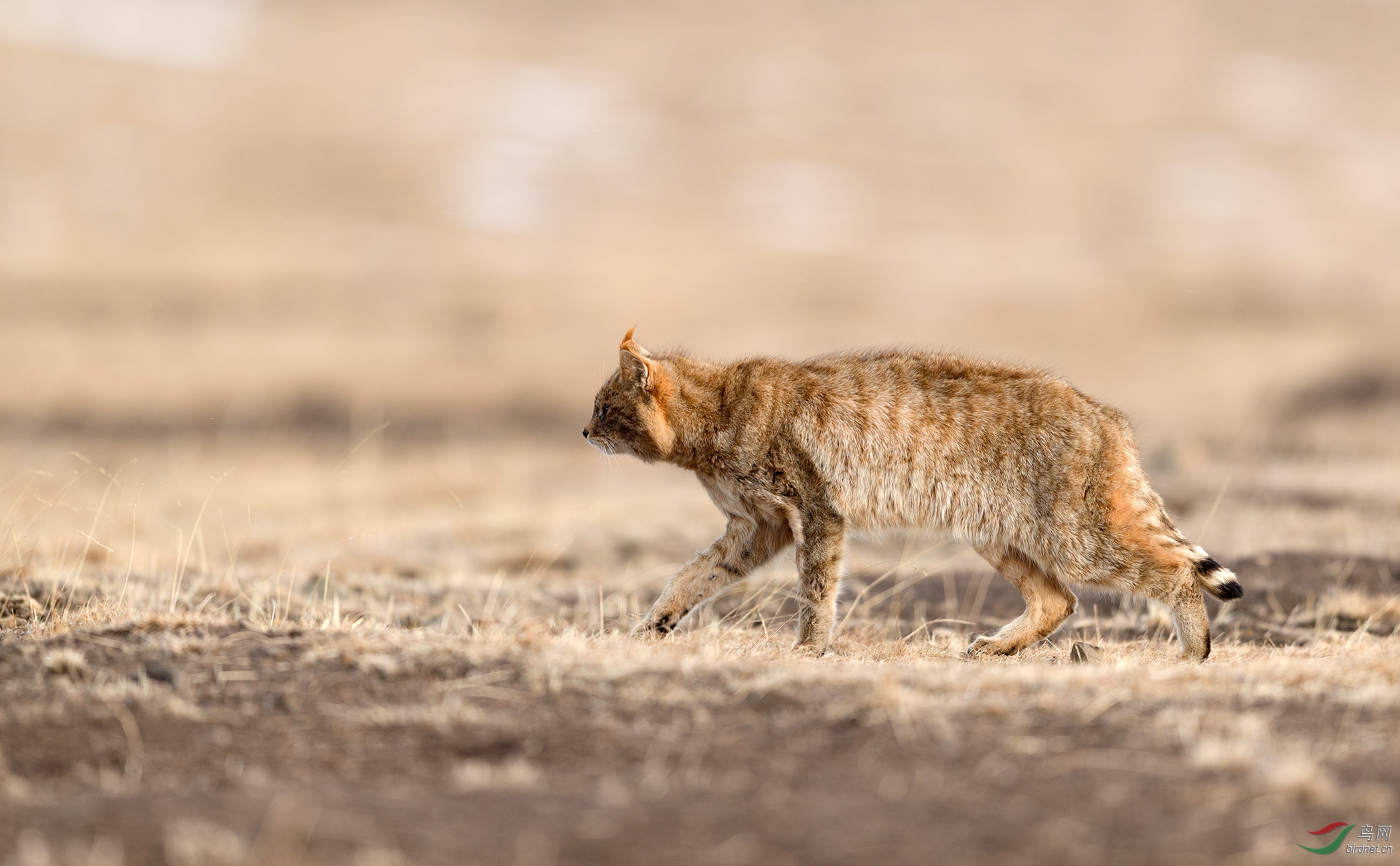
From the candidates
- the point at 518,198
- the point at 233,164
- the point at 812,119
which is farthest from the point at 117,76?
the point at 812,119

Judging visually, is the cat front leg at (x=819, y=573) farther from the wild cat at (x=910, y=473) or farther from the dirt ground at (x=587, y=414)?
the dirt ground at (x=587, y=414)

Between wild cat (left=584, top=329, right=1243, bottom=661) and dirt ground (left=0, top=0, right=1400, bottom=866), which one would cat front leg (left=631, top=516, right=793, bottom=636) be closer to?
wild cat (left=584, top=329, right=1243, bottom=661)

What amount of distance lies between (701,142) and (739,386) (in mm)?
41272

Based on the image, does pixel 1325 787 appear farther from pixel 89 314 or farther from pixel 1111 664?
pixel 89 314

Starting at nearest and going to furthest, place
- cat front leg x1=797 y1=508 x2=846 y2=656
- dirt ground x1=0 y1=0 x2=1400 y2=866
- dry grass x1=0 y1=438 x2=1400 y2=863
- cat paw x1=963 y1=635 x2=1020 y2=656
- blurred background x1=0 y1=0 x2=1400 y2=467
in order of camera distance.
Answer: dry grass x1=0 y1=438 x2=1400 y2=863 → dirt ground x1=0 y1=0 x2=1400 y2=866 → cat front leg x1=797 y1=508 x2=846 y2=656 → cat paw x1=963 y1=635 x2=1020 y2=656 → blurred background x1=0 y1=0 x2=1400 y2=467

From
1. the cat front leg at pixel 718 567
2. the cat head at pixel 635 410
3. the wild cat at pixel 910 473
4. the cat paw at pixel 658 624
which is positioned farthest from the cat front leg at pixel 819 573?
the cat head at pixel 635 410

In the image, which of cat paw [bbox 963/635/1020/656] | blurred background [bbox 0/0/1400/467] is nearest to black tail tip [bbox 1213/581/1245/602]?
cat paw [bbox 963/635/1020/656]

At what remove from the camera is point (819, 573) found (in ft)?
20.7

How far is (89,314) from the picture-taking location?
22531mm

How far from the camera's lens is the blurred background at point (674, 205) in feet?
65.3

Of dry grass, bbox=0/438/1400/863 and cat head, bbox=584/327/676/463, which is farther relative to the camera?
cat head, bbox=584/327/676/463

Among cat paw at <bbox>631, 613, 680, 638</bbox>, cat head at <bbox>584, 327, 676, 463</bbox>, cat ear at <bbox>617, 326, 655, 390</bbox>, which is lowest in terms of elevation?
cat paw at <bbox>631, 613, 680, 638</bbox>

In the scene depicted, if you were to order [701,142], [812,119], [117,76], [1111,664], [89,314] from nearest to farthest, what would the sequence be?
[1111,664], [89,314], [117,76], [701,142], [812,119]

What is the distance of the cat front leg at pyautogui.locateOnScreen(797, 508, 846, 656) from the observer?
6.30 meters
